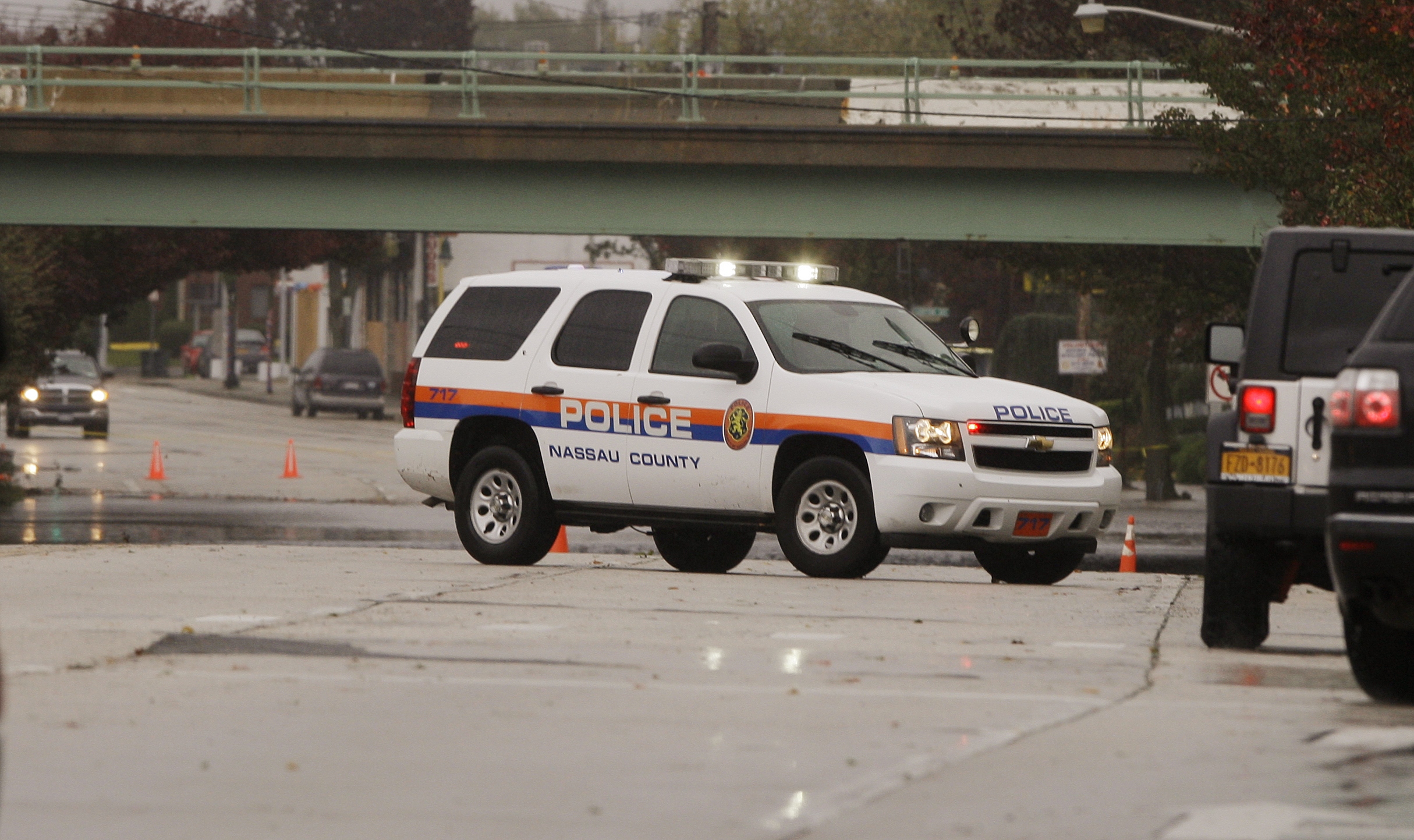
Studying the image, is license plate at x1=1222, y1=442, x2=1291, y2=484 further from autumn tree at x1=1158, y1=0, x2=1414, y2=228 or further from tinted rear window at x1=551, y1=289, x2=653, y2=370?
autumn tree at x1=1158, y1=0, x2=1414, y2=228

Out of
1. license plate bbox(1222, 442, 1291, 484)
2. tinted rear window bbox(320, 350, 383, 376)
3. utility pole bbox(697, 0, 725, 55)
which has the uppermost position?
utility pole bbox(697, 0, 725, 55)

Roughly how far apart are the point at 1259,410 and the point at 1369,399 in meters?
1.90

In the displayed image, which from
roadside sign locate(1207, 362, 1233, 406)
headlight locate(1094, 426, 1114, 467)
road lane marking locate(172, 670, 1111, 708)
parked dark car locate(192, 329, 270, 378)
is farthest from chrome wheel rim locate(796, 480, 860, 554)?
parked dark car locate(192, 329, 270, 378)

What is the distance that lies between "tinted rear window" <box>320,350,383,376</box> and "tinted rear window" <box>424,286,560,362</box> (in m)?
43.6

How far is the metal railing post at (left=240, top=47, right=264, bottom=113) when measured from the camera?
29.8 m

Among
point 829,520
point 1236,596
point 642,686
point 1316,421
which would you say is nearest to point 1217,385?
point 829,520

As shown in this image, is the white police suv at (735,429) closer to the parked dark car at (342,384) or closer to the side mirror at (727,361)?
the side mirror at (727,361)

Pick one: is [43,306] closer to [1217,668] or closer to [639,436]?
[639,436]

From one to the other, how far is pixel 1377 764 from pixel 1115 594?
651 cm

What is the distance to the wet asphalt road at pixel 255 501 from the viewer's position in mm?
23031

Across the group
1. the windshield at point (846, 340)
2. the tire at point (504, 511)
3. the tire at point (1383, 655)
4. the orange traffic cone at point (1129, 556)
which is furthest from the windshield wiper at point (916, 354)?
the tire at point (1383, 655)

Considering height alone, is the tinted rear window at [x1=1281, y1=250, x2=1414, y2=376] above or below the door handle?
above

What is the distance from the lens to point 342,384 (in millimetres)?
58188

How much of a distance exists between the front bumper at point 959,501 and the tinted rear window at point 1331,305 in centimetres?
377
